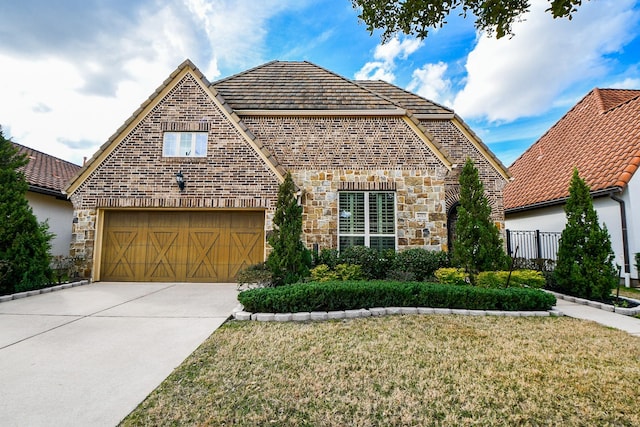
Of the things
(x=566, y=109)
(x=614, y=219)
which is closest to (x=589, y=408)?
(x=614, y=219)

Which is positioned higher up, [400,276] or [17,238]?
[17,238]

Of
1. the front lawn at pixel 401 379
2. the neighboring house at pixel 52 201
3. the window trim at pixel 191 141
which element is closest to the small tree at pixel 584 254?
the front lawn at pixel 401 379

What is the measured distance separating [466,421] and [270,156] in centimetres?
812

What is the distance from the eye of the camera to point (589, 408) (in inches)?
106

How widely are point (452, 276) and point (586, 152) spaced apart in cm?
1031

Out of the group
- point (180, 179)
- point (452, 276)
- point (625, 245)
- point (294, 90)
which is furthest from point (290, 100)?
point (625, 245)

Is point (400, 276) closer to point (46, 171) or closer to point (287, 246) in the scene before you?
point (287, 246)

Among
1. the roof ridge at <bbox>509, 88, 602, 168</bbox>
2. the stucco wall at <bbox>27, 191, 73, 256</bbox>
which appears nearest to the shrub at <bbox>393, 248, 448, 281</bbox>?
the stucco wall at <bbox>27, 191, 73, 256</bbox>

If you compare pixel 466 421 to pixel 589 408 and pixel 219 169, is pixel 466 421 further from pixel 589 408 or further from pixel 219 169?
pixel 219 169

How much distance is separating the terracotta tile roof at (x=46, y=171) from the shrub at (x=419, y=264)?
10995 millimetres

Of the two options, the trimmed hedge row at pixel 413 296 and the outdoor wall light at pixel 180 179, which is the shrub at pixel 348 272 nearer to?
the trimmed hedge row at pixel 413 296

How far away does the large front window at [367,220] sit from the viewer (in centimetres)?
959

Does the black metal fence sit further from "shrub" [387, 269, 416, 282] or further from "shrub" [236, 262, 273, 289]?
→ "shrub" [236, 262, 273, 289]

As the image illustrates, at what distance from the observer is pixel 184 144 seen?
9492mm
